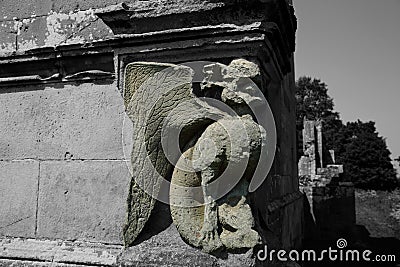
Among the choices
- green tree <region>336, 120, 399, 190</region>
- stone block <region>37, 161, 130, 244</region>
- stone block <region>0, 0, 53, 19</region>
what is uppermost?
green tree <region>336, 120, 399, 190</region>

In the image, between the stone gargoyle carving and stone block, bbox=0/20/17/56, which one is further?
stone block, bbox=0/20/17/56

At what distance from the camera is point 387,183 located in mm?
28844

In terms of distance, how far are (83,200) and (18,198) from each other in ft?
1.66

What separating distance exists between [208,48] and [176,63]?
0.64ft

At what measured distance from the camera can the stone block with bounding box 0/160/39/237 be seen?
271 cm

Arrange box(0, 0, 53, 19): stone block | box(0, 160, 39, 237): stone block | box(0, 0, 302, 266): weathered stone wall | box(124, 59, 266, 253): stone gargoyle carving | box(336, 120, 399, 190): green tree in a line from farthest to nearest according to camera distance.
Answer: box(336, 120, 399, 190): green tree → box(0, 0, 53, 19): stone block → box(0, 160, 39, 237): stone block → box(0, 0, 302, 266): weathered stone wall → box(124, 59, 266, 253): stone gargoyle carving

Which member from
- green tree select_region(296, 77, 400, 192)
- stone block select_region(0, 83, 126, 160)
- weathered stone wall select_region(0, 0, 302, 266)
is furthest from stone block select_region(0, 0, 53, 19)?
green tree select_region(296, 77, 400, 192)

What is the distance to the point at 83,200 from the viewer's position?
8.45 ft

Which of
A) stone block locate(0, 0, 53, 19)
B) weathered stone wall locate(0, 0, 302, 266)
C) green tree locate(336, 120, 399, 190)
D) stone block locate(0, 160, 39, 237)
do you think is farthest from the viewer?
green tree locate(336, 120, 399, 190)

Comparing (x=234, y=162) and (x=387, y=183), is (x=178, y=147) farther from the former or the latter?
(x=387, y=183)

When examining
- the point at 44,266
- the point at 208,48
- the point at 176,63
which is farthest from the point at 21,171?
the point at 208,48

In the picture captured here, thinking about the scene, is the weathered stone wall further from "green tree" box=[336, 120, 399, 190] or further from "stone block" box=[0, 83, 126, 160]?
"green tree" box=[336, 120, 399, 190]

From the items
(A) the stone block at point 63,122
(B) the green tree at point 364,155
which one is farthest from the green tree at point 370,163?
(A) the stone block at point 63,122

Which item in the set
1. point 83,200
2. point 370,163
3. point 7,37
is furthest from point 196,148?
point 370,163
